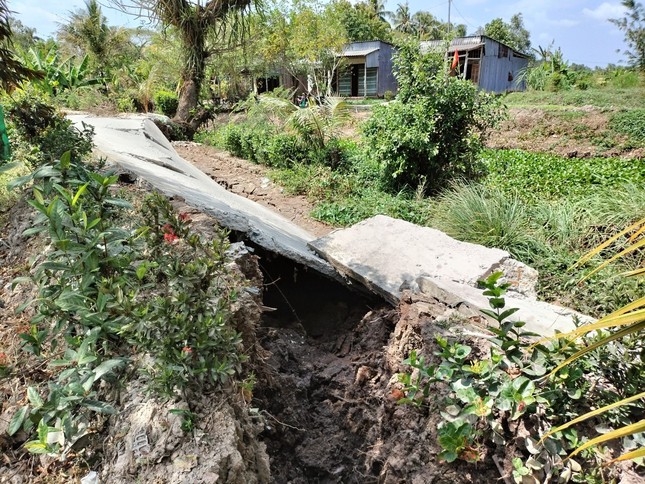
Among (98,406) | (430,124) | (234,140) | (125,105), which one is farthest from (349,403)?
(125,105)

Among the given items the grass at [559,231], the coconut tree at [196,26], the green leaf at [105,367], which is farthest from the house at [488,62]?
the green leaf at [105,367]

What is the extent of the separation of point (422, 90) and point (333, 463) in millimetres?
6234

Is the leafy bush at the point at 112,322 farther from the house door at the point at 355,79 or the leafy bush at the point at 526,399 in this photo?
the house door at the point at 355,79

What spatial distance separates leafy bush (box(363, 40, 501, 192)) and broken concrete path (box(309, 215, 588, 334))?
2.66 m

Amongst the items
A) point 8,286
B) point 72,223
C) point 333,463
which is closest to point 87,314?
point 72,223

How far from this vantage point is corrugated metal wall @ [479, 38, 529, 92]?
26875mm

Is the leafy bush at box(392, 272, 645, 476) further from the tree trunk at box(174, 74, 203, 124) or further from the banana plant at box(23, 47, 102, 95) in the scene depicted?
the tree trunk at box(174, 74, 203, 124)

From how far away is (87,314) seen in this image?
1713mm

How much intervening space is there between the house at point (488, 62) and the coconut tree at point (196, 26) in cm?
1643

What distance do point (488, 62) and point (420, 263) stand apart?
27.7 metres

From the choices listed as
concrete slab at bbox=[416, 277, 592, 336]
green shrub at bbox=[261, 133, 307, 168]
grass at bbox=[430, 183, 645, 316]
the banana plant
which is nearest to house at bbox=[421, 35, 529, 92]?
green shrub at bbox=[261, 133, 307, 168]

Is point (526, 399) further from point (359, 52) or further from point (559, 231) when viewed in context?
point (359, 52)

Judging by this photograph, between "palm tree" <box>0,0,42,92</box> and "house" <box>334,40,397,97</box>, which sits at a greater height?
"house" <box>334,40,397,97</box>

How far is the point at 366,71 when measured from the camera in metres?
29.3
